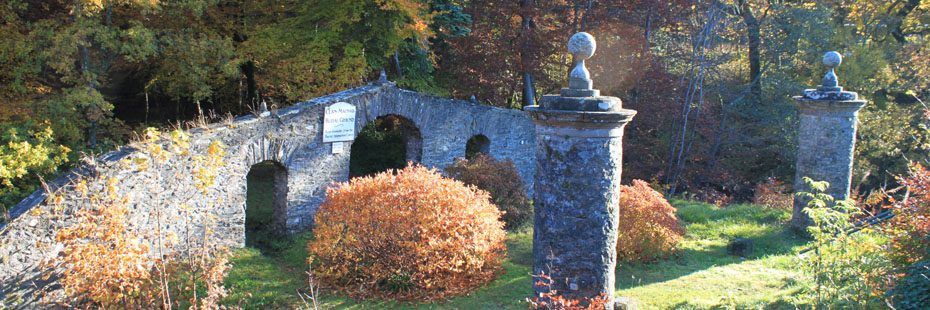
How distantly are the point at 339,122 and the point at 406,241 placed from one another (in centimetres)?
427

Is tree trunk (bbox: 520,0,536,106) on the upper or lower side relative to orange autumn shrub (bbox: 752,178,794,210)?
upper

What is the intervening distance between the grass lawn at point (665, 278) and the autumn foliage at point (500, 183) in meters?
0.45

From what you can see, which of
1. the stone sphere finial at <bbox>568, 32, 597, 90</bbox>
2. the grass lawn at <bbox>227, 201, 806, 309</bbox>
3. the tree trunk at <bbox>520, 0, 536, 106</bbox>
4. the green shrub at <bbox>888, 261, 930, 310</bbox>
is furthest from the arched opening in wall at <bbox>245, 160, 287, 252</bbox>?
the green shrub at <bbox>888, 261, 930, 310</bbox>

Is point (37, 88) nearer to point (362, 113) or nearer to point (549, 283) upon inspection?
point (362, 113)

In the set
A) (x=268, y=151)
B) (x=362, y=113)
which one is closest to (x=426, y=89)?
(x=362, y=113)

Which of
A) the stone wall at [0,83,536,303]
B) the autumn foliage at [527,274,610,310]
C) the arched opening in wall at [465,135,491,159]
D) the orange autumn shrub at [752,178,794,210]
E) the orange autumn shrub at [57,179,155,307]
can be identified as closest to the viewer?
the autumn foliage at [527,274,610,310]

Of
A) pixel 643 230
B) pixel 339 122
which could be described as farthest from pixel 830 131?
pixel 339 122

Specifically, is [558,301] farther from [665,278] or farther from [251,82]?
[251,82]

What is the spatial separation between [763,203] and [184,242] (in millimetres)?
13994

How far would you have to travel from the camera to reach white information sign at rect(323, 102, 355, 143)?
12.6 m

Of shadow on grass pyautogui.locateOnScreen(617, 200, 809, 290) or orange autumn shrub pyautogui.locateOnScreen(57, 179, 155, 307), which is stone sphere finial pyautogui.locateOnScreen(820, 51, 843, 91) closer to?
shadow on grass pyautogui.locateOnScreen(617, 200, 809, 290)

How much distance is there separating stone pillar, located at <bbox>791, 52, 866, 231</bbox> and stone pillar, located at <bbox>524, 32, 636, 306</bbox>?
7566 mm

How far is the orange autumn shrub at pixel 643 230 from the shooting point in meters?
11.0

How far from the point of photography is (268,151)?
11.6m
